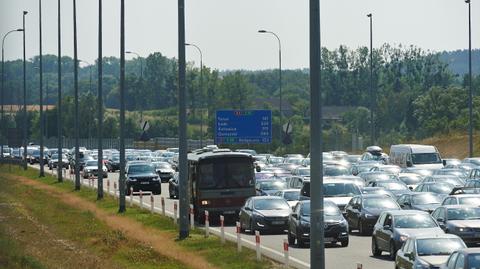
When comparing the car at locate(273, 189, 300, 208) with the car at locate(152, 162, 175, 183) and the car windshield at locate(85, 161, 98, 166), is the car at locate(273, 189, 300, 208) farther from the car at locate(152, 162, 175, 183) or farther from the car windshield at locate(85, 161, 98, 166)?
the car windshield at locate(85, 161, 98, 166)

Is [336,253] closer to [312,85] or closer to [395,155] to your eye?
[312,85]

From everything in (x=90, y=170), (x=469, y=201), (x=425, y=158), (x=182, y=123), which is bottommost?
(x=90, y=170)

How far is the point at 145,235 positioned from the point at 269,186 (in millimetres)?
13633

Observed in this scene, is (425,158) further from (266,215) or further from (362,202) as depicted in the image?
(266,215)

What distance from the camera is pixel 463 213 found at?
36.2 meters

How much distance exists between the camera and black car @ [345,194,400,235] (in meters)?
42.0

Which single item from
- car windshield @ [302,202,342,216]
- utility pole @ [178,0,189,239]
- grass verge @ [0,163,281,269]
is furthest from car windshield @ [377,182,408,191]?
utility pole @ [178,0,189,239]

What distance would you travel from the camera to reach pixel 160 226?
4566 cm

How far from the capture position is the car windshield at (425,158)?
72188 millimetres

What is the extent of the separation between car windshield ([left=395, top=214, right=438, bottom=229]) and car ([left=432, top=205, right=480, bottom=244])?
1.26m

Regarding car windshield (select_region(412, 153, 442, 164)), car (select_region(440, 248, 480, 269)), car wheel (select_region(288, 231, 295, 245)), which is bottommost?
car wheel (select_region(288, 231, 295, 245))

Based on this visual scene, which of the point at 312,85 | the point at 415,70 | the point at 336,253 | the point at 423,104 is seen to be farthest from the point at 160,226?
the point at 415,70

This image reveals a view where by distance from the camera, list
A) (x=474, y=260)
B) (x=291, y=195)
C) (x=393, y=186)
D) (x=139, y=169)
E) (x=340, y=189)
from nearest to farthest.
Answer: (x=474, y=260), (x=340, y=189), (x=291, y=195), (x=393, y=186), (x=139, y=169)

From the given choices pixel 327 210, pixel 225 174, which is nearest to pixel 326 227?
pixel 327 210
